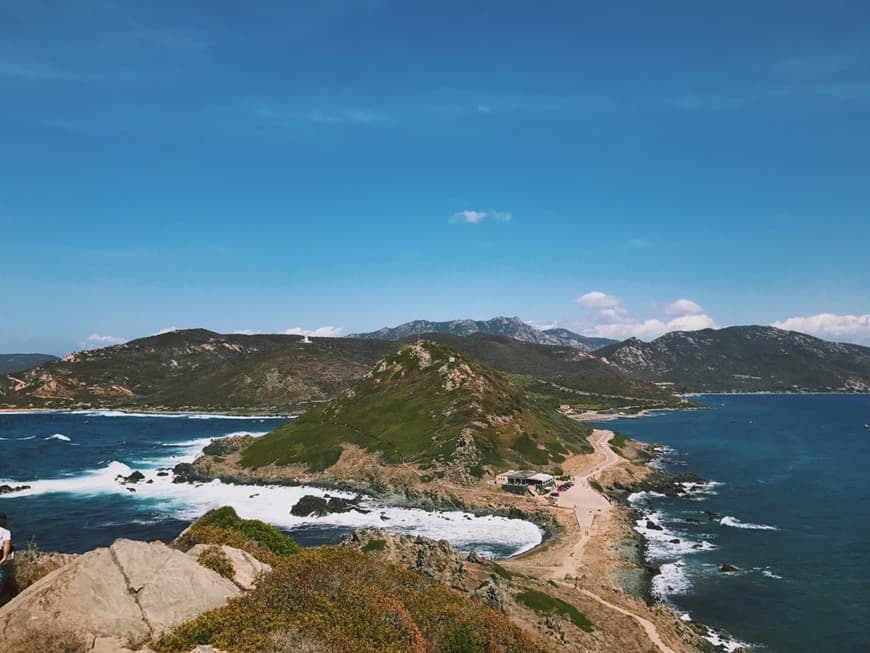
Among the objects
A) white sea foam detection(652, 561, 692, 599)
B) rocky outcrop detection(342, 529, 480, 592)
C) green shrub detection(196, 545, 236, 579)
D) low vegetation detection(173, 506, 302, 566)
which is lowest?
white sea foam detection(652, 561, 692, 599)

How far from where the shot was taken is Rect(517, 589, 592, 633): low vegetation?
4978 centimetres

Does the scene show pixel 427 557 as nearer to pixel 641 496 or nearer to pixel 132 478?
pixel 641 496

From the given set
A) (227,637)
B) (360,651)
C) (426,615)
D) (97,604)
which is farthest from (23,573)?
(426,615)

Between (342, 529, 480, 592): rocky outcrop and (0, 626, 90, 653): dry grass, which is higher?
(0, 626, 90, 653): dry grass

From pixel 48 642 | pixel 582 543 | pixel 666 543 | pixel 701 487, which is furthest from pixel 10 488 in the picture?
pixel 701 487

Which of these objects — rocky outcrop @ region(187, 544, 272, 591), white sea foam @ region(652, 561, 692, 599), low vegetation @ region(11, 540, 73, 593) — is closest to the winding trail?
white sea foam @ region(652, 561, 692, 599)

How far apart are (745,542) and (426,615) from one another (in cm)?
7896

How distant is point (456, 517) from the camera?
348 feet

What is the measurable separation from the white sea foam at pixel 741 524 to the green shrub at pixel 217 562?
96675mm

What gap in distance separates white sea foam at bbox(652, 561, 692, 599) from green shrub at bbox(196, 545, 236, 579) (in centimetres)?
5753

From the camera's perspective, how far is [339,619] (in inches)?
921

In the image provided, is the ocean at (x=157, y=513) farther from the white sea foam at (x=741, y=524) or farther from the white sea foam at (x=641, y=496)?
→ the white sea foam at (x=741, y=524)

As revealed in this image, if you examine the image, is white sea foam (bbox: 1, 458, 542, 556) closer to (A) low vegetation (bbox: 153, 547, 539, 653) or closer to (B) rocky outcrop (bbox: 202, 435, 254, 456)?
(B) rocky outcrop (bbox: 202, 435, 254, 456)

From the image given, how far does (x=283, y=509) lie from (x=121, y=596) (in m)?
94.1
